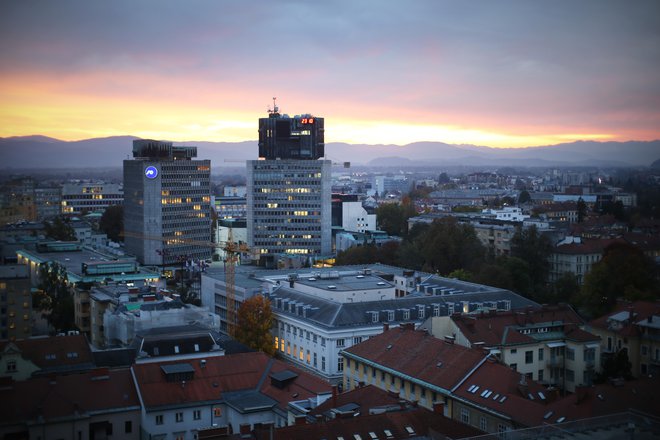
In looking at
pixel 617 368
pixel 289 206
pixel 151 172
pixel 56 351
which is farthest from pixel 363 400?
pixel 151 172

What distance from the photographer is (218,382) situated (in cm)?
3086

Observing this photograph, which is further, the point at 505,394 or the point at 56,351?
the point at 56,351

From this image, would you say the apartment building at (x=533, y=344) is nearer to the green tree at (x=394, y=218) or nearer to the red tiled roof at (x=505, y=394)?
the red tiled roof at (x=505, y=394)

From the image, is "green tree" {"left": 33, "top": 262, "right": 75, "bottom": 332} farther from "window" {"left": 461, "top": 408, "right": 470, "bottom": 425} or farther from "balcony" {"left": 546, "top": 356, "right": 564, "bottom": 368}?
"window" {"left": 461, "top": 408, "right": 470, "bottom": 425}

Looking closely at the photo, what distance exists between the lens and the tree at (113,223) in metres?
113

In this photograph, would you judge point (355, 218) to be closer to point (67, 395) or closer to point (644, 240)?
point (644, 240)

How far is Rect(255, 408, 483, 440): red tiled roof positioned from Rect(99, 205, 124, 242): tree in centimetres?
9363

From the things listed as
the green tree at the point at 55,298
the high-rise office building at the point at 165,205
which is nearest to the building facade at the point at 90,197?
the high-rise office building at the point at 165,205

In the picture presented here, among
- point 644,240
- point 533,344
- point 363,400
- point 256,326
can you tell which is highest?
point 644,240

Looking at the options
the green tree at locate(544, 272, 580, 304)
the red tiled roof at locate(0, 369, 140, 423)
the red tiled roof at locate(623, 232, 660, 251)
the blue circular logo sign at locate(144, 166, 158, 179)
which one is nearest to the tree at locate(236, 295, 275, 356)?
the red tiled roof at locate(0, 369, 140, 423)

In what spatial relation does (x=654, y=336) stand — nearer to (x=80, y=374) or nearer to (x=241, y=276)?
(x=80, y=374)

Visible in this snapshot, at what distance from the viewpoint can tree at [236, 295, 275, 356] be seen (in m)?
44.1

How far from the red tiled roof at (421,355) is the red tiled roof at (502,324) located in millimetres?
2961

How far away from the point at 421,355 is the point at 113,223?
90658 millimetres
